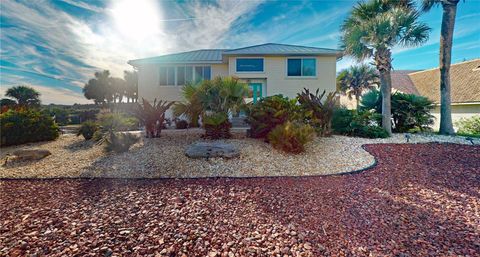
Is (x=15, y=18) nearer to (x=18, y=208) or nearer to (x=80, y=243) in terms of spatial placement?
(x=18, y=208)

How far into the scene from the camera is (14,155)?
6090 mm

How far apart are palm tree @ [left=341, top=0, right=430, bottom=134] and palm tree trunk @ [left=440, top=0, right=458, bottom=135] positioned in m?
1.54

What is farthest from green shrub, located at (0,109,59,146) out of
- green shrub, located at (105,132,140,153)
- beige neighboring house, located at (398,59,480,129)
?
beige neighboring house, located at (398,59,480,129)

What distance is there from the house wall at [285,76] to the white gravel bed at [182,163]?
7.89 meters

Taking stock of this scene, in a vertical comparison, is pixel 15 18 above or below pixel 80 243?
above

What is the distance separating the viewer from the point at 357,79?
77.4ft

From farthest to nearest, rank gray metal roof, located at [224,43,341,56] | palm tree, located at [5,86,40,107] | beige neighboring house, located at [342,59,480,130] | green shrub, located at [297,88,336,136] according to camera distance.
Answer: palm tree, located at [5,86,40,107] < beige neighboring house, located at [342,59,480,130] < gray metal roof, located at [224,43,341,56] < green shrub, located at [297,88,336,136]

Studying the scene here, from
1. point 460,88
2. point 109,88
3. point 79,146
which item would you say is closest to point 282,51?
point 79,146

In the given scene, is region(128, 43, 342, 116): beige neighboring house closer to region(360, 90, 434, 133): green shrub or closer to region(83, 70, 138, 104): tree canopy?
region(360, 90, 434, 133): green shrub

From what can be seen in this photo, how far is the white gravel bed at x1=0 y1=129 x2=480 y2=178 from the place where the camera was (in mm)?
5062

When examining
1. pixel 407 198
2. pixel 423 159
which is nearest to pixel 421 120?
pixel 423 159

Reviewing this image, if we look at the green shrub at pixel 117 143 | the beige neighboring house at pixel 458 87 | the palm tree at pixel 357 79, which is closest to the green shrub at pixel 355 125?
the beige neighboring house at pixel 458 87

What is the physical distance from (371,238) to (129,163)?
5554mm

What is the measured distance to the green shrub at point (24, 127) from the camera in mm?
7853
